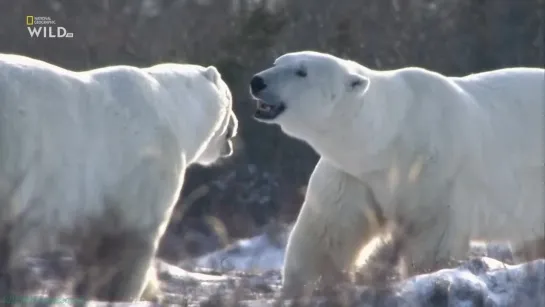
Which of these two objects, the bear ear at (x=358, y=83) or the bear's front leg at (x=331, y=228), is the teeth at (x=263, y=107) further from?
the bear's front leg at (x=331, y=228)

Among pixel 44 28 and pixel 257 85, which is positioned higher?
pixel 257 85

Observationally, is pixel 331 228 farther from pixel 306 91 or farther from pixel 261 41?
pixel 261 41

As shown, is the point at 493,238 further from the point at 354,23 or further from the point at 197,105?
the point at 354,23

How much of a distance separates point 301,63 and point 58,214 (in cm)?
155

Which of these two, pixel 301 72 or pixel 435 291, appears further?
pixel 301 72

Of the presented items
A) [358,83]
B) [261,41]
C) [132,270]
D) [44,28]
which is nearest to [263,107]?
[358,83]

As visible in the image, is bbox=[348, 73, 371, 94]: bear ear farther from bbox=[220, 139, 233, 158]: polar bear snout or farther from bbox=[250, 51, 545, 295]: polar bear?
bbox=[220, 139, 233, 158]: polar bear snout

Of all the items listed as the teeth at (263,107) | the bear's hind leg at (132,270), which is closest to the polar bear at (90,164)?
the bear's hind leg at (132,270)

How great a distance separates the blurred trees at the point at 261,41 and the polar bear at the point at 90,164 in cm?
613

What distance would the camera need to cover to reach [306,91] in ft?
19.4

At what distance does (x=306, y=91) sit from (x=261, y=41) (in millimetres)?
9120

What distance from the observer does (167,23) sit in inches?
577

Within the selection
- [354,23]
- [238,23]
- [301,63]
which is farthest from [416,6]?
[301,63]

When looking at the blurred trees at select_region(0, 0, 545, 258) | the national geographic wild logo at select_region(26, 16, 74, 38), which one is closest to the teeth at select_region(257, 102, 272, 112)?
the blurred trees at select_region(0, 0, 545, 258)
